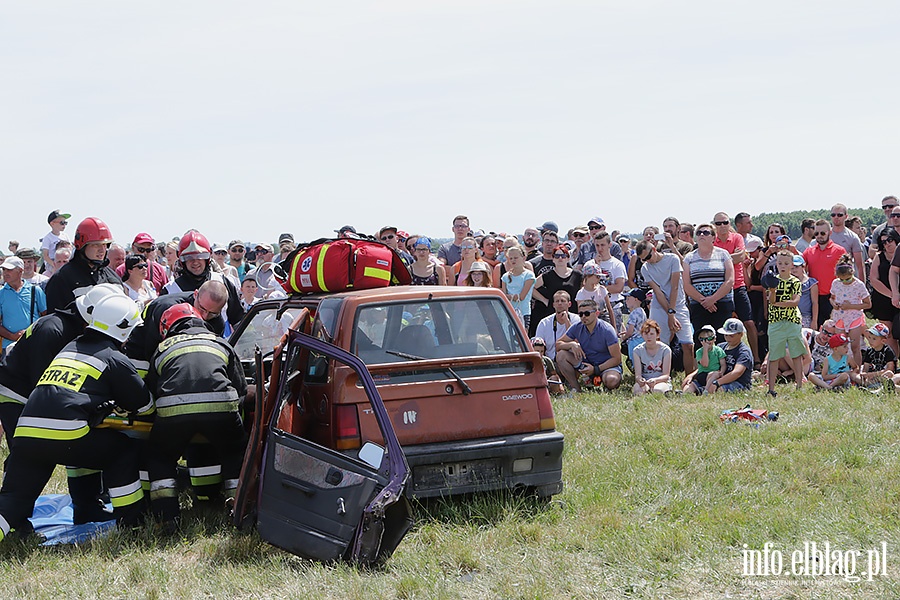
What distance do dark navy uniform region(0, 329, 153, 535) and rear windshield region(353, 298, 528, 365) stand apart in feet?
5.30

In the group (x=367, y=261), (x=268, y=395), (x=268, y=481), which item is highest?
(x=367, y=261)

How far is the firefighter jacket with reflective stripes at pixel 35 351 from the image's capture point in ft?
22.0

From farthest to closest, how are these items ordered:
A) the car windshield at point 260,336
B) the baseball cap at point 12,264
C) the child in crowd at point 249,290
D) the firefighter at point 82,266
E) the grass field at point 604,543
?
the child in crowd at point 249,290 < the baseball cap at point 12,264 < the firefighter at point 82,266 < the car windshield at point 260,336 < the grass field at point 604,543

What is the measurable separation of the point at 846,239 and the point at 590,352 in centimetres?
439

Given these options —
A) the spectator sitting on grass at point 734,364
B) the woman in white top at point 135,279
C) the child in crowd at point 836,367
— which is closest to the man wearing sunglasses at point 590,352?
the spectator sitting on grass at point 734,364

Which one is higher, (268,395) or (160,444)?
(268,395)

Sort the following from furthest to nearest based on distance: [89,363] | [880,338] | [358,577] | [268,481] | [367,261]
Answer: [880,338], [367,261], [89,363], [268,481], [358,577]

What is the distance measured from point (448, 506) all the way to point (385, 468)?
1.14 metres

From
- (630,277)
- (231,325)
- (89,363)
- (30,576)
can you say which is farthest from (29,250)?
(630,277)

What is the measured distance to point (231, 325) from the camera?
9.52 metres

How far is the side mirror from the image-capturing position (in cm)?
541

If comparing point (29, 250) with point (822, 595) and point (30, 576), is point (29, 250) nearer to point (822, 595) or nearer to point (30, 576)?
point (30, 576)

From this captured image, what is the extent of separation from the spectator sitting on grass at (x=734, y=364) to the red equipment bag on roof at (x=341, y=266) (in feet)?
17.3

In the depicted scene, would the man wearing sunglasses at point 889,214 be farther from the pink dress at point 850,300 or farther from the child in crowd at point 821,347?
the child in crowd at point 821,347
